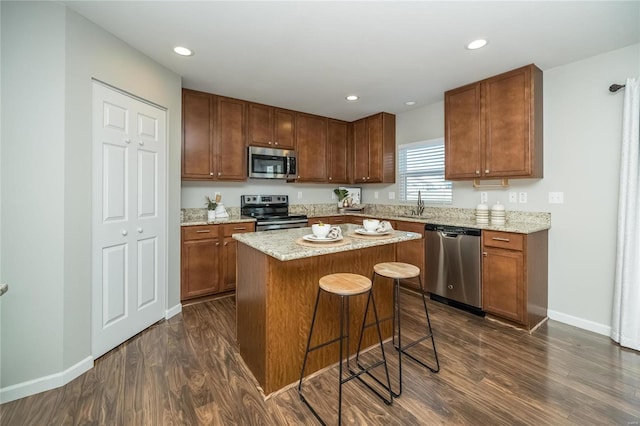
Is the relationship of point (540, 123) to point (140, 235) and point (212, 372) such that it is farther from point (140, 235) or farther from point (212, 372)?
point (140, 235)

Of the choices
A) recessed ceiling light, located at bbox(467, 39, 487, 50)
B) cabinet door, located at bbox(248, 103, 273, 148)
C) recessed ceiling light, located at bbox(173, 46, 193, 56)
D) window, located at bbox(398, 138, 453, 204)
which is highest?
A: recessed ceiling light, located at bbox(467, 39, 487, 50)

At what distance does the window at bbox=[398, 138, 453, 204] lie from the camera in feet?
12.7

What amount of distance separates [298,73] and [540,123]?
8.14 ft

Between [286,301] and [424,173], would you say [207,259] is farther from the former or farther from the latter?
[424,173]

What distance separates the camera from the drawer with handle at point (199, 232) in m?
3.12

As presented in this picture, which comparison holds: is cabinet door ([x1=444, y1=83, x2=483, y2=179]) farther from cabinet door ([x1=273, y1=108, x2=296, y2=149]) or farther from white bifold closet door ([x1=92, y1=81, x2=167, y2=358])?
white bifold closet door ([x1=92, y1=81, x2=167, y2=358])

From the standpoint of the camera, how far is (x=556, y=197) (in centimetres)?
279

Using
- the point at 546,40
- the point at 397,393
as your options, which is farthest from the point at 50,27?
the point at 546,40

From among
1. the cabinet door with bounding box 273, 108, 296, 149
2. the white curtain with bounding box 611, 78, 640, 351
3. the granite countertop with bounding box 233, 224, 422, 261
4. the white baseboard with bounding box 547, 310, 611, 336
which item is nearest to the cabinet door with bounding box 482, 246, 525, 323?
the white baseboard with bounding box 547, 310, 611, 336

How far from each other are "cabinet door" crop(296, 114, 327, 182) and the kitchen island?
2.35 meters

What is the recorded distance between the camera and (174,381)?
1.87 metres

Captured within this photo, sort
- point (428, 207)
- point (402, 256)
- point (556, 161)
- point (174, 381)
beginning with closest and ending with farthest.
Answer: point (174, 381)
point (556, 161)
point (402, 256)
point (428, 207)

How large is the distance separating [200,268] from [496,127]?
3.56 meters

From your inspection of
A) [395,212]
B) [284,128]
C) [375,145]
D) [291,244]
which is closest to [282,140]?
[284,128]
